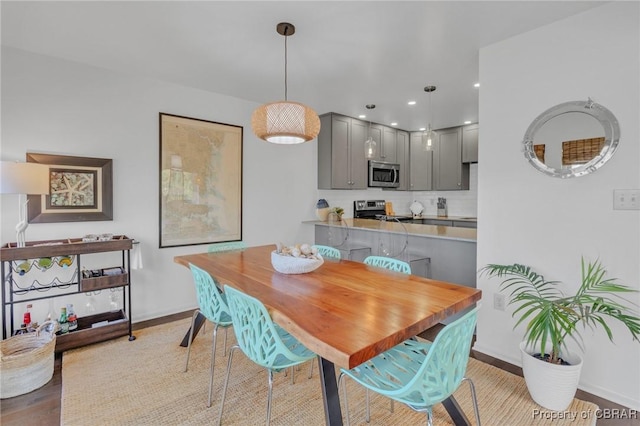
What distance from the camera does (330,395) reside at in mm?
1392

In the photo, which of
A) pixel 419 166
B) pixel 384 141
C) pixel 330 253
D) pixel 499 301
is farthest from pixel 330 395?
pixel 419 166

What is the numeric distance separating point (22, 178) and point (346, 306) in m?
2.41

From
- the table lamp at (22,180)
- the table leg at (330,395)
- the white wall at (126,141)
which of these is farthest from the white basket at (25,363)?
the table leg at (330,395)

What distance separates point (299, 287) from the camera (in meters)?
1.74

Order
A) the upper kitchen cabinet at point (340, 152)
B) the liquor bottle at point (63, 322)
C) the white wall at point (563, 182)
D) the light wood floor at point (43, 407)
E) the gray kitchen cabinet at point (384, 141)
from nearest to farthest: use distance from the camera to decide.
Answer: the light wood floor at point (43, 407) < the white wall at point (563, 182) < the liquor bottle at point (63, 322) < the upper kitchen cabinet at point (340, 152) < the gray kitchen cabinet at point (384, 141)

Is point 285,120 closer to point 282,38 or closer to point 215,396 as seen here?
point 282,38

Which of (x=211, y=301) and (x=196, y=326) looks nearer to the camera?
(x=211, y=301)

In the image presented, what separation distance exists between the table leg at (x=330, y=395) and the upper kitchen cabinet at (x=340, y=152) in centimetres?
328

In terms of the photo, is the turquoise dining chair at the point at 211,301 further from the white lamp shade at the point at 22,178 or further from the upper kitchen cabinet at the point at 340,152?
the upper kitchen cabinet at the point at 340,152

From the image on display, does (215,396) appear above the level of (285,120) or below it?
below

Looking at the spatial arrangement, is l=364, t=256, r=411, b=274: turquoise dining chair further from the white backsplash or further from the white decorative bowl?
the white backsplash

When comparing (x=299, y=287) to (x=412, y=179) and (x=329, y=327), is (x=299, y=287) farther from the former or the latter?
(x=412, y=179)

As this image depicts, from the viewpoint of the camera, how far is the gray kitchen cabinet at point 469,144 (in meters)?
4.91

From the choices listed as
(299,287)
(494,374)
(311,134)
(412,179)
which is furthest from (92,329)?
(412,179)
